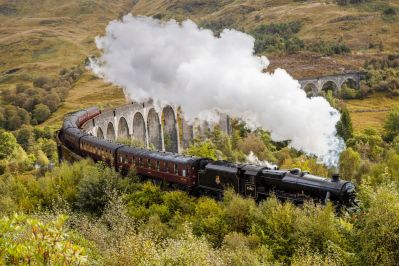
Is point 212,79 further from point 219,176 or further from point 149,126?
point 149,126

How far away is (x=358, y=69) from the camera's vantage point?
393 ft

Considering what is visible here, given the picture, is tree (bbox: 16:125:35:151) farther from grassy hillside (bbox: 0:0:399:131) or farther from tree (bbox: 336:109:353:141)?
Answer: tree (bbox: 336:109:353:141)

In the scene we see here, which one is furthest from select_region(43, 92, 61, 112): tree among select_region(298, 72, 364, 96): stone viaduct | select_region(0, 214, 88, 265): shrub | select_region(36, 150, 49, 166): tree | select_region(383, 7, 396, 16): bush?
select_region(383, 7, 396, 16): bush

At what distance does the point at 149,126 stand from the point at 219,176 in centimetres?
4134

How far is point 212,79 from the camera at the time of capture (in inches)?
1545

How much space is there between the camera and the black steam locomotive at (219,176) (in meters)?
20.1

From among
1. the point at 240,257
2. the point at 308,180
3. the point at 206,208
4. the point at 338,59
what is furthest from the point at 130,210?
the point at 338,59

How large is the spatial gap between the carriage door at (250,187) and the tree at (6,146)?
169 ft

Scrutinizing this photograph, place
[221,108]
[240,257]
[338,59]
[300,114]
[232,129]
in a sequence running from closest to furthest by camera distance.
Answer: [240,257] → [300,114] → [221,108] → [232,129] → [338,59]

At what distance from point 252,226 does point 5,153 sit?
5612 centimetres

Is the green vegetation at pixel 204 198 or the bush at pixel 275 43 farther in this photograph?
the bush at pixel 275 43

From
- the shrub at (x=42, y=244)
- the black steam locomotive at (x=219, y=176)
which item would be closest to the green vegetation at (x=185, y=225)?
the shrub at (x=42, y=244)

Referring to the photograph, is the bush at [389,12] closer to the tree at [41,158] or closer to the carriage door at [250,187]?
the tree at [41,158]

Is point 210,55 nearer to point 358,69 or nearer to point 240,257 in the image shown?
point 240,257
